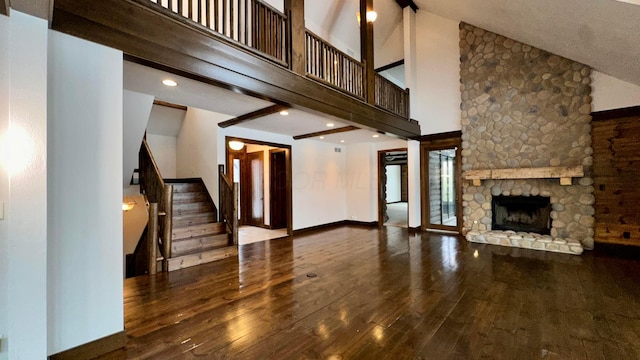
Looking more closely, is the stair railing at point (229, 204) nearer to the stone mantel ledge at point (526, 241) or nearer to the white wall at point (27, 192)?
the white wall at point (27, 192)

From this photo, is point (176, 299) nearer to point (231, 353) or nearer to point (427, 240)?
point (231, 353)

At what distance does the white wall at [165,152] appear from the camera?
7133 millimetres

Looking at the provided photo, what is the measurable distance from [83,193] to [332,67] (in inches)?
133

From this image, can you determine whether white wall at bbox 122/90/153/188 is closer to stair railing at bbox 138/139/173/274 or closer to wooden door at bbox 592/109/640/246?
stair railing at bbox 138/139/173/274

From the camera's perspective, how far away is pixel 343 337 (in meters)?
2.19

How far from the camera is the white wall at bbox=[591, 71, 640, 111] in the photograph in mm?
4547

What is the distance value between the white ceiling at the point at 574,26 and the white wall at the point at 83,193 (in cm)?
453

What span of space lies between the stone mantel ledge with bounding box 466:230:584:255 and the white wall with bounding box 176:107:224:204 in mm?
5460

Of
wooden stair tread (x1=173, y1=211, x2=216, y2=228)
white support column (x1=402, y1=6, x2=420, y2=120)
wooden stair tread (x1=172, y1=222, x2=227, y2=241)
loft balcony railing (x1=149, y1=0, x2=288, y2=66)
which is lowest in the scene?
wooden stair tread (x1=172, y1=222, x2=227, y2=241)

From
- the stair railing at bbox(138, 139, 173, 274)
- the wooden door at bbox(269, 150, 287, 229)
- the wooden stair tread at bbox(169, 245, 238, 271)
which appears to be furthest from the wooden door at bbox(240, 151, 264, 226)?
the stair railing at bbox(138, 139, 173, 274)

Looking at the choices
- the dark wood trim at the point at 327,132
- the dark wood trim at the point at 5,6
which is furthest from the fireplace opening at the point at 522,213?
the dark wood trim at the point at 5,6

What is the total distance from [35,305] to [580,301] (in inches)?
180

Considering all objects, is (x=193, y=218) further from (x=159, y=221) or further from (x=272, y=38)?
(x=272, y=38)

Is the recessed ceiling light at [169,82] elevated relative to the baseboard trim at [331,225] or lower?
elevated
